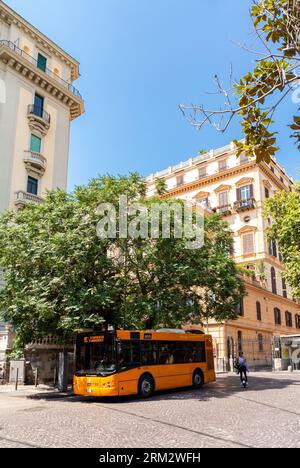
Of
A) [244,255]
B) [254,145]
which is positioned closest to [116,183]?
[254,145]

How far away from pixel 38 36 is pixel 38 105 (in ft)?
18.0

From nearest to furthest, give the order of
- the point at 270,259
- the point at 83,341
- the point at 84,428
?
the point at 84,428, the point at 83,341, the point at 270,259

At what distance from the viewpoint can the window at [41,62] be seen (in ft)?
105

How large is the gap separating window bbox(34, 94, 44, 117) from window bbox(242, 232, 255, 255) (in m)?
23.5

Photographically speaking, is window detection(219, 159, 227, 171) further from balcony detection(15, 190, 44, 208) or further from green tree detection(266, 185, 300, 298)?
balcony detection(15, 190, 44, 208)

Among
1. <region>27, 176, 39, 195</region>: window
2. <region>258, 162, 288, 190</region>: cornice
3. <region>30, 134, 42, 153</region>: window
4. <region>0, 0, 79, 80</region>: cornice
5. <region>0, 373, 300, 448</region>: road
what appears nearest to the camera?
<region>0, 373, 300, 448</region>: road

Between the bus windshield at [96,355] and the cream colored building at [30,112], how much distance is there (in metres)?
14.3

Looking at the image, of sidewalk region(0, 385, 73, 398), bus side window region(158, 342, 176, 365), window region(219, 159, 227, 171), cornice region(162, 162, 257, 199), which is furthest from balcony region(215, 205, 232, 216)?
sidewalk region(0, 385, 73, 398)

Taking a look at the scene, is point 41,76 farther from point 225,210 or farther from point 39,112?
point 225,210

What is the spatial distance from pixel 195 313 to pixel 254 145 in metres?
14.4

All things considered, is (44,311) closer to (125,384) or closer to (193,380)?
(125,384)

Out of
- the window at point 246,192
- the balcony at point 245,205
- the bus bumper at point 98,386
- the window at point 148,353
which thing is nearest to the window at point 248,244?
the balcony at point 245,205

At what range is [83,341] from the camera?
16.0 meters

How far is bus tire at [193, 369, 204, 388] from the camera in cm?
1916
